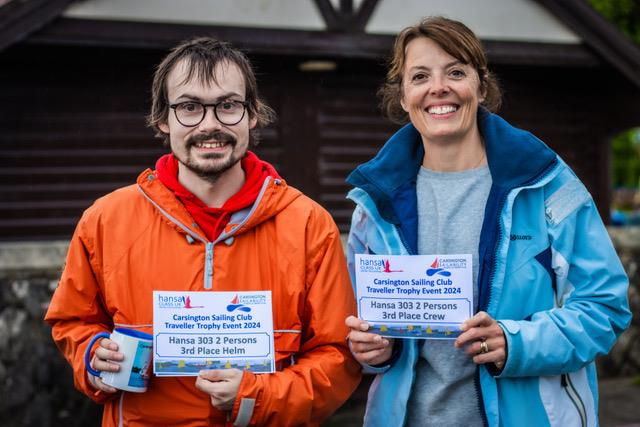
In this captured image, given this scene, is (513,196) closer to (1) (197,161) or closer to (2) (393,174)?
(2) (393,174)

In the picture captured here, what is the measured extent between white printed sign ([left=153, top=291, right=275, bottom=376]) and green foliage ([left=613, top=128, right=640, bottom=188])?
33485mm

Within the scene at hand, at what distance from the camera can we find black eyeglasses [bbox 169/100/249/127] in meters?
2.51

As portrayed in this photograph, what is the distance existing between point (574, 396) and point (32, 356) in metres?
4.00

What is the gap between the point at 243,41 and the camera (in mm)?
6668

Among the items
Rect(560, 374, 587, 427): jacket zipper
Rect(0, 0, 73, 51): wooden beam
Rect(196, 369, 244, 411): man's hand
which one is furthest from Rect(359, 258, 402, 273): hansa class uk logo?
Rect(0, 0, 73, 51): wooden beam

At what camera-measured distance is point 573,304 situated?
2.41 m

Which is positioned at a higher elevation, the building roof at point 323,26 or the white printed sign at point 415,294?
the building roof at point 323,26

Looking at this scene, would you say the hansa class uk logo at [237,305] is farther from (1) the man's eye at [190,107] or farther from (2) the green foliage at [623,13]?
(2) the green foliage at [623,13]

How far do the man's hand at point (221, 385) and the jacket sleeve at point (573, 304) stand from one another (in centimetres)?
84

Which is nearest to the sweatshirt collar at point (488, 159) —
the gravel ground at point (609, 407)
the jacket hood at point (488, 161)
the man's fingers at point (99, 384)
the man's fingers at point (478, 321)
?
the jacket hood at point (488, 161)

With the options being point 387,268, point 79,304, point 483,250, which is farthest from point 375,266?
point 79,304

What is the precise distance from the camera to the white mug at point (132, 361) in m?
2.37

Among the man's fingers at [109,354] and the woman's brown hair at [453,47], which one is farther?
the woman's brown hair at [453,47]

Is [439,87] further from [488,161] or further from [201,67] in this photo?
[201,67]
